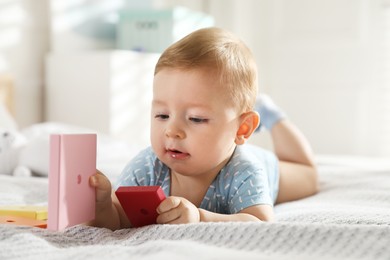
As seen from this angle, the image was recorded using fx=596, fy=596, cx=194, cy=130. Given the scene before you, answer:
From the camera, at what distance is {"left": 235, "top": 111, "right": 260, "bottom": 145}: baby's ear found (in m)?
1.06

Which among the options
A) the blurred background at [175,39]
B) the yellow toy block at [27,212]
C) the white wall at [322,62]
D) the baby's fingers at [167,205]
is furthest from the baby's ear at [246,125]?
the white wall at [322,62]

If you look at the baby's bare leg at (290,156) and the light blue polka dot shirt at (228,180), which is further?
the baby's bare leg at (290,156)

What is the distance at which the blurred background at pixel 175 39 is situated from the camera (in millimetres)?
2791

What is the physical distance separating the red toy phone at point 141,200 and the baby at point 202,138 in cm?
2

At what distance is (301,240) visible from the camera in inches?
28.2

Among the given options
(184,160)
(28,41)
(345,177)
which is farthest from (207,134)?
(28,41)

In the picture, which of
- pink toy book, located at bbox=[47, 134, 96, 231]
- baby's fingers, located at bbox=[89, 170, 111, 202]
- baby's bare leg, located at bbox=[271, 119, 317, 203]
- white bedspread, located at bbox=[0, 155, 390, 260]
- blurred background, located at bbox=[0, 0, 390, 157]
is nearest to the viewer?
white bedspread, located at bbox=[0, 155, 390, 260]

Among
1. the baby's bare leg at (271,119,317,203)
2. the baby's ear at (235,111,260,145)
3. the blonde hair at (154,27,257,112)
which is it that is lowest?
the baby's bare leg at (271,119,317,203)

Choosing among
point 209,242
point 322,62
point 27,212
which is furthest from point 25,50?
point 209,242

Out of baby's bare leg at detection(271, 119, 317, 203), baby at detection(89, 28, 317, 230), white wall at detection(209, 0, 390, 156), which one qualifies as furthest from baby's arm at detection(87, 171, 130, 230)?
white wall at detection(209, 0, 390, 156)

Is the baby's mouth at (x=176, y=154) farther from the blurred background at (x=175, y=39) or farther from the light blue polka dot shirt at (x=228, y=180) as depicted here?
the blurred background at (x=175, y=39)

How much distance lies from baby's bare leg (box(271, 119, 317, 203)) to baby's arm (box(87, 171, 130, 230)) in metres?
0.57

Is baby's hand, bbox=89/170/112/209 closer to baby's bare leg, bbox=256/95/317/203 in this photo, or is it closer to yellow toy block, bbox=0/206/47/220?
yellow toy block, bbox=0/206/47/220

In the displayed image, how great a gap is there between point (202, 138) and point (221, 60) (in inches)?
5.3
